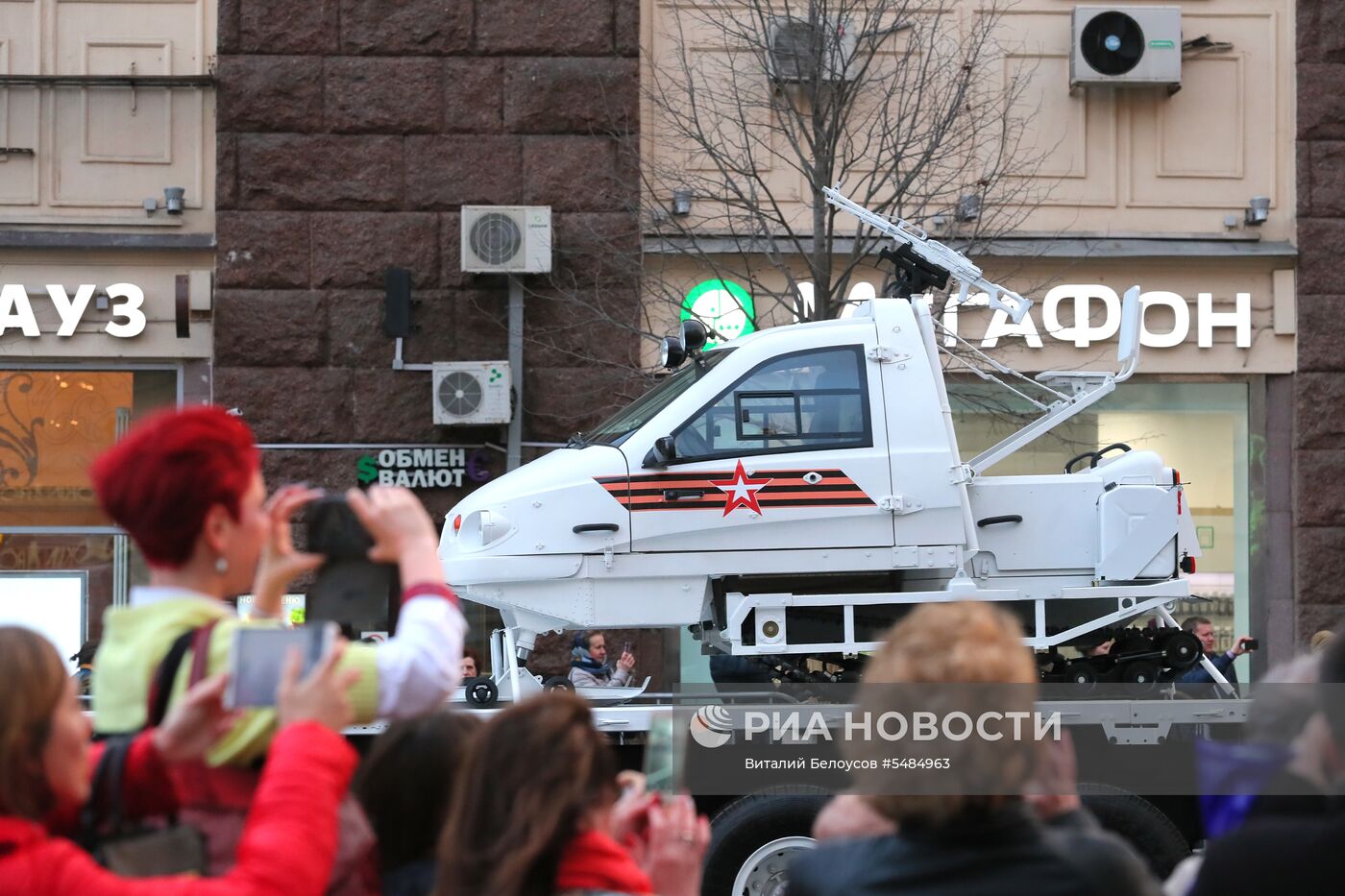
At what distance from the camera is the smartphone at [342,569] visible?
111 inches

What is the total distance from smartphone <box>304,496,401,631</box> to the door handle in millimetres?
5471

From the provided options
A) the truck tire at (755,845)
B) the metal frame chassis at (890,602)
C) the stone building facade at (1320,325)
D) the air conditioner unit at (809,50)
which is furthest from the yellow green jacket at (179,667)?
the stone building facade at (1320,325)

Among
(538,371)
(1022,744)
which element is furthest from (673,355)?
(1022,744)

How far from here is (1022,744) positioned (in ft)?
8.49

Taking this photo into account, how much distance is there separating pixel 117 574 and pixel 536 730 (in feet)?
42.4

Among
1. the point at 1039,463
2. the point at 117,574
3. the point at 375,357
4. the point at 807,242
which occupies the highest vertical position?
the point at 807,242

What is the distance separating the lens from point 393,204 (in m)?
14.5

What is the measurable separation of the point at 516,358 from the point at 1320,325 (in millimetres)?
7421

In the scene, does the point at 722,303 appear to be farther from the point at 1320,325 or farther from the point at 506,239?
the point at 1320,325

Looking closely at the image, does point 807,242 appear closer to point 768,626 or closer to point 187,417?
point 768,626

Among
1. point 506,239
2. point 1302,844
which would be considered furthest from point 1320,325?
point 1302,844

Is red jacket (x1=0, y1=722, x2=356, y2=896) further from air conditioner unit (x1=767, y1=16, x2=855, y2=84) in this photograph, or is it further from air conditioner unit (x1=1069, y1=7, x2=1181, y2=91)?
air conditioner unit (x1=1069, y1=7, x2=1181, y2=91)

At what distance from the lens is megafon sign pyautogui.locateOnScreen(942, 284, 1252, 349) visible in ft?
48.4

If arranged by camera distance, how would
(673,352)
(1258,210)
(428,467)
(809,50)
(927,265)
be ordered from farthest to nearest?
(1258,210), (428,467), (809,50), (927,265), (673,352)
